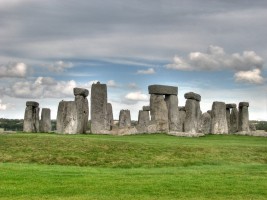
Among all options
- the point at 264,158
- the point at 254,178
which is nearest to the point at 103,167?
the point at 254,178

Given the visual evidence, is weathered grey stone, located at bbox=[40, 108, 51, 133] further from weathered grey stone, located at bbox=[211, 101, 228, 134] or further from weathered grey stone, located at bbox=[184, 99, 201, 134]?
weathered grey stone, located at bbox=[211, 101, 228, 134]

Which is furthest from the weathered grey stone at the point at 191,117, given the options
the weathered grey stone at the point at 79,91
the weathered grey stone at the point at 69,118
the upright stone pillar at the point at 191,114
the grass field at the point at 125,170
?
the grass field at the point at 125,170

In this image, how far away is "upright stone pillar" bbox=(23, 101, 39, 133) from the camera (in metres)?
48.6

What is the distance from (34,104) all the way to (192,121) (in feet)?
48.7

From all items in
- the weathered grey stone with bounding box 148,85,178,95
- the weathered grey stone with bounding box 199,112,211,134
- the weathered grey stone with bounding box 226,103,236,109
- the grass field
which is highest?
the weathered grey stone with bounding box 148,85,178,95

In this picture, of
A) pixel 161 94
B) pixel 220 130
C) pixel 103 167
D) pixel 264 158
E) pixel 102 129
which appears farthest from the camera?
pixel 220 130

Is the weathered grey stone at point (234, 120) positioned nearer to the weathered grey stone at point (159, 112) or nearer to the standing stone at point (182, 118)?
the standing stone at point (182, 118)

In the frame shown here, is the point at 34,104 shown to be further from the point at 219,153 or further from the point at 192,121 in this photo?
the point at 219,153

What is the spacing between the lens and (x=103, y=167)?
24.0 meters

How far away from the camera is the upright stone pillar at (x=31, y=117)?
159ft

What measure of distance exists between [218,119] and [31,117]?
17.6 m

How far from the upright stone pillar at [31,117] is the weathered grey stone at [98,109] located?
9.52 meters

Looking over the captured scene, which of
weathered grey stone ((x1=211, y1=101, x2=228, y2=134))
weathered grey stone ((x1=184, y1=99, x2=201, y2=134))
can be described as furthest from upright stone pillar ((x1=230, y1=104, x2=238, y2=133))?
weathered grey stone ((x1=184, y1=99, x2=201, y2=134))

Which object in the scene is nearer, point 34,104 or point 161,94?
point 161,94
